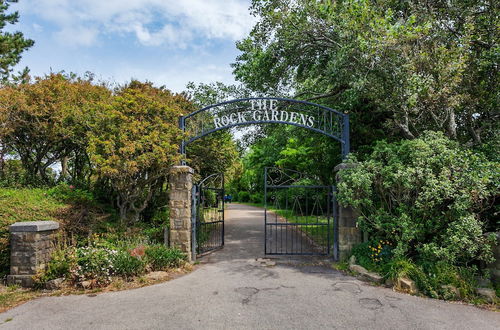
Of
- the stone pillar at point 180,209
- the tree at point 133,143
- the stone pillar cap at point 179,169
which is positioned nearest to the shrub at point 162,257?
the stone pillar at point 180,209

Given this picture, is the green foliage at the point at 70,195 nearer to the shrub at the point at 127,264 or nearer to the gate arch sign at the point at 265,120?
the shrub at the point at 127,264

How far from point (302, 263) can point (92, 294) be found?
4944mm

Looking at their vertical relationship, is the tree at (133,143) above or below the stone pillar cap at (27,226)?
above

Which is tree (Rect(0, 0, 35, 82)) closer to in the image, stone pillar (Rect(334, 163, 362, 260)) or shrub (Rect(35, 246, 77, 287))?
shrub (Rect(35, 246, 77, 287))

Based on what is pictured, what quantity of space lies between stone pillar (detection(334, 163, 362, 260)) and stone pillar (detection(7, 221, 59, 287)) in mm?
7009

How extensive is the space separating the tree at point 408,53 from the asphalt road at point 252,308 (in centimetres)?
436

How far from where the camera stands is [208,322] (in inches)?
179

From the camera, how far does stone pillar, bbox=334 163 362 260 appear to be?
7770mm

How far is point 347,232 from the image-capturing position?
7.80 meters

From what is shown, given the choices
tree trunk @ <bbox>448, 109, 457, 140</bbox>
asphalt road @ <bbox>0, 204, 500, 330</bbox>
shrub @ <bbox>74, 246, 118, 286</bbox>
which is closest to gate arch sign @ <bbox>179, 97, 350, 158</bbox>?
tree trunk @ <bbox>448, 109, 457, 140</bbox>

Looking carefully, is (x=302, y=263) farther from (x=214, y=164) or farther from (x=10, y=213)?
(x=10, y=213)

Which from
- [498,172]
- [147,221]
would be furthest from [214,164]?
[498,172]

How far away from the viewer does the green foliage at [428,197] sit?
5742 millimetres

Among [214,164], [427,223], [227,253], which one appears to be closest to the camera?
[427,223]
